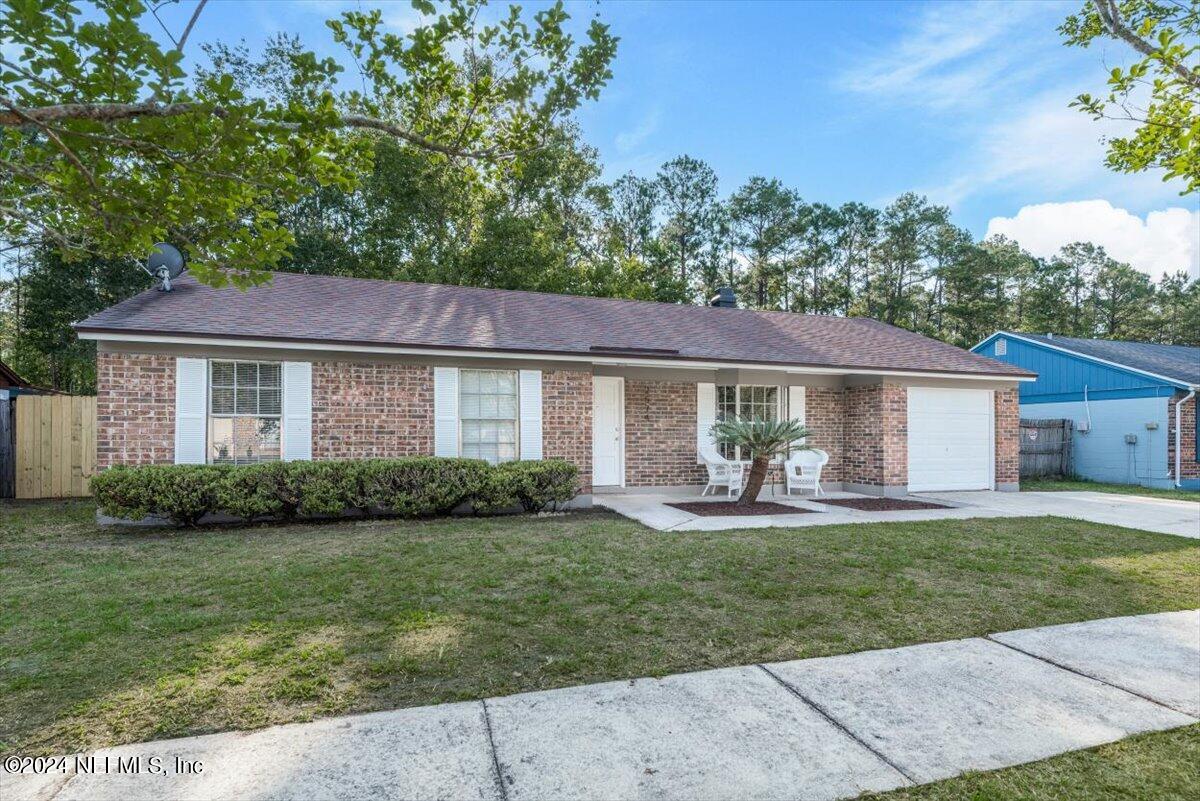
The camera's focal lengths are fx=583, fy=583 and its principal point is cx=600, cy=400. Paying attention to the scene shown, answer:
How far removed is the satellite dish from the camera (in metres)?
9.76

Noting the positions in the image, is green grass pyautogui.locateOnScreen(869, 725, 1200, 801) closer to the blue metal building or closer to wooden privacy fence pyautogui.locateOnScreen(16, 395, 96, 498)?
wooden privacy fence pyautogui.locateOnScreen(16, 395, 96, 498)

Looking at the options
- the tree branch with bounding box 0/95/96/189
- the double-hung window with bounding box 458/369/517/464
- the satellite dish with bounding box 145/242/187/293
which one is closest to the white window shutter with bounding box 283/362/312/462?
the double-hung window with bounding box 458/369/517/464

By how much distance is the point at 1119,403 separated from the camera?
15242 mm

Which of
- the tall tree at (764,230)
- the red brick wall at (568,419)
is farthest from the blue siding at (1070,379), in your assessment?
the red brick wall at (568,419)

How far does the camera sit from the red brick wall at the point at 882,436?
11703 mm

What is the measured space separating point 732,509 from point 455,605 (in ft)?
19.4

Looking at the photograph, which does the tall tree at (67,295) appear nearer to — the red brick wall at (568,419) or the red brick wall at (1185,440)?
the red brick wall at (568,419)

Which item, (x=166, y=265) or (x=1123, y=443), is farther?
(x=1123, y=443)

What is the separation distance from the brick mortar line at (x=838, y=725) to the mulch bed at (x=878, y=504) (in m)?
7.08

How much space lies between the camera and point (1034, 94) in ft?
28.6

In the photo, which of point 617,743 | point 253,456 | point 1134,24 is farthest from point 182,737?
point 1134,24

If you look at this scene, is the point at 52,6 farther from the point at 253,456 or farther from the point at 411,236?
the point at 411,236

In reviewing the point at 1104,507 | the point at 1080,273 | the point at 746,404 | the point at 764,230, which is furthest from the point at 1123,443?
the point at 1080,273

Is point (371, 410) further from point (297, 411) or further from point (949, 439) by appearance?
point (949, 439)
